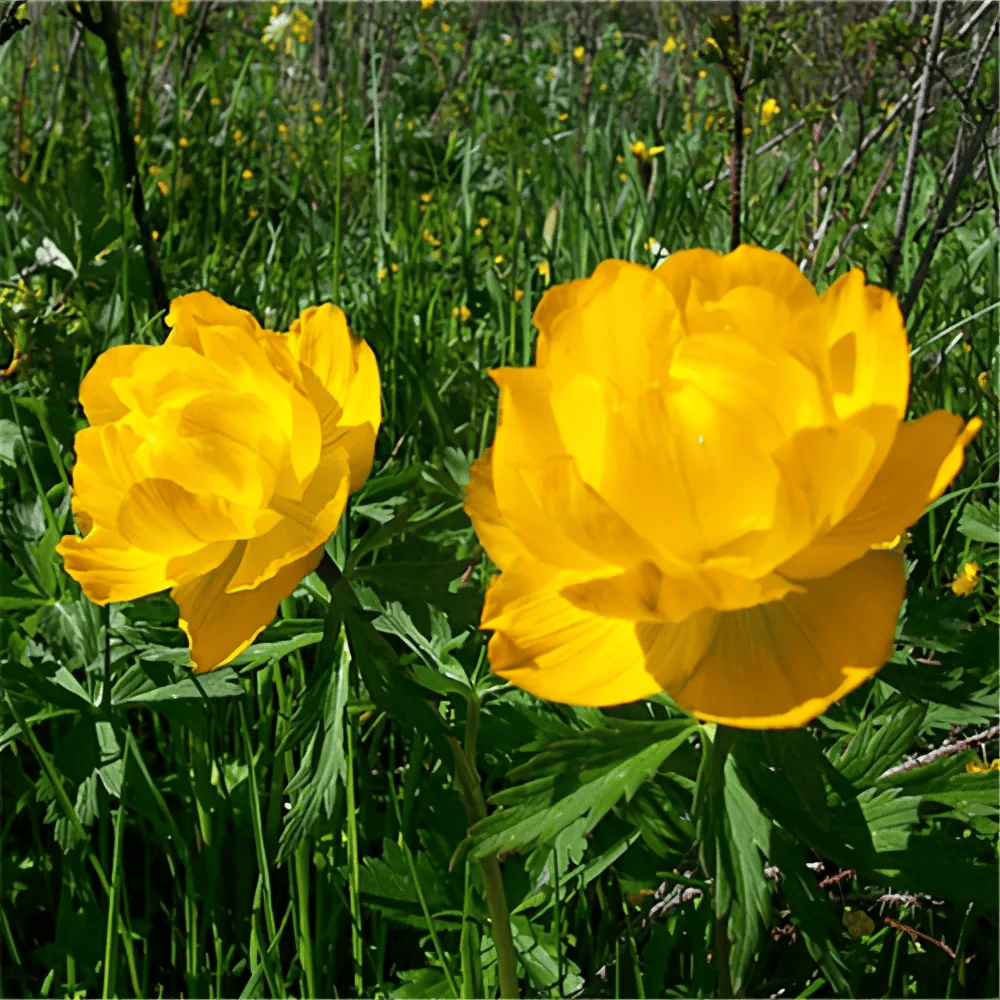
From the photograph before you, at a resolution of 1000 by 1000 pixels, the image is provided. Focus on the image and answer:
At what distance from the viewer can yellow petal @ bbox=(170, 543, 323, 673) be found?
622mm

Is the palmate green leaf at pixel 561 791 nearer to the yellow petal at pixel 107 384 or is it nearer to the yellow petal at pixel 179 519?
the yellow petal at pixel 179 519

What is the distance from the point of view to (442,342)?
69.2 inches

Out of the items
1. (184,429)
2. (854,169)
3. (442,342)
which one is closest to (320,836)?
(184,429)

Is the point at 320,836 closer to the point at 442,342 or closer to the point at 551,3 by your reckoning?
the point at 442,342

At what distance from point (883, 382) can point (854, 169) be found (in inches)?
56.7

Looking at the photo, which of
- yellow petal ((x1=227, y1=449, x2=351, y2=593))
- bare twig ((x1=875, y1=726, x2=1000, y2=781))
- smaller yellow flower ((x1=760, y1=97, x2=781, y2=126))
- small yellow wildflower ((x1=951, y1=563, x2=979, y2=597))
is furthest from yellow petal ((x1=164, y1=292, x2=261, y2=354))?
smaller yellow flower ((x1=760, y1=97, x2=781, y2=126))

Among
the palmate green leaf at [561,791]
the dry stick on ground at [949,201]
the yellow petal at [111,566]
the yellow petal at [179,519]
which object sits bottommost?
the palmate green leaf at [561,791]

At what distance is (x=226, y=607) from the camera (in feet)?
2.11

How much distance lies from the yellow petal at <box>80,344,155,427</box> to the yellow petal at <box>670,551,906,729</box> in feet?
1.37

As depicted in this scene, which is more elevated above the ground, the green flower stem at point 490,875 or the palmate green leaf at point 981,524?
the palmate green leaf at point 981,524

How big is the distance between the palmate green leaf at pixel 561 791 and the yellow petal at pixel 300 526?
177 millimetres

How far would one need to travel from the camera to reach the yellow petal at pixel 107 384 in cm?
70

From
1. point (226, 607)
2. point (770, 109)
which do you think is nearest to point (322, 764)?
point (226, 607)

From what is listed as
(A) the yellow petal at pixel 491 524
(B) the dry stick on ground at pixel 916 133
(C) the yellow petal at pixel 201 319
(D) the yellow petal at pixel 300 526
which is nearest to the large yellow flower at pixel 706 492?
(A) the yellow petal at pixel 491 524
